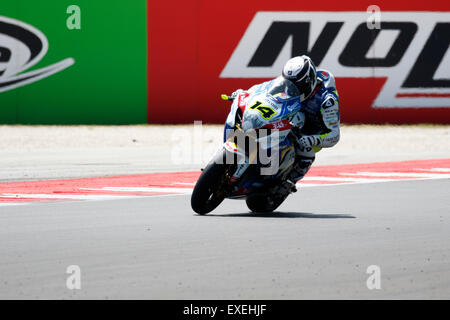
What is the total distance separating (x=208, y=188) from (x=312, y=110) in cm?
125

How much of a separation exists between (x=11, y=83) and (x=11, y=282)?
1653 centimetres

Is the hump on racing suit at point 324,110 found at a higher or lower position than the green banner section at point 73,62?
lower

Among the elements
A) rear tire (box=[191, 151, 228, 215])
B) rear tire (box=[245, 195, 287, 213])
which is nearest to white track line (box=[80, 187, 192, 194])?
rear tire (box=[245, 195, 287, 213])

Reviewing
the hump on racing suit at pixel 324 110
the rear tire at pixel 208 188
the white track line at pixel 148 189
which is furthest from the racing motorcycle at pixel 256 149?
the white track line at pixel 148 189

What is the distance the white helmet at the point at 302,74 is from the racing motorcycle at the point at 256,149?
0.21 ft

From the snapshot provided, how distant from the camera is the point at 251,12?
941 inches

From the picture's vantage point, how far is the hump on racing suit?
1050 cm

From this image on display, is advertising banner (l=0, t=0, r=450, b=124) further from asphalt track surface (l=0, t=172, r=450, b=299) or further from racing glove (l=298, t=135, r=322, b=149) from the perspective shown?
racing glove (l=298, t=135, r=322, b=149)

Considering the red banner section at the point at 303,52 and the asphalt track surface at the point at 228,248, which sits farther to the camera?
the red banner section at the point at 303,52

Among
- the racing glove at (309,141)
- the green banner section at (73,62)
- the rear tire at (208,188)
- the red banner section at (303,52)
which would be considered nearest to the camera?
the rear tire at (208,188)

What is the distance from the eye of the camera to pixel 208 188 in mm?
10266

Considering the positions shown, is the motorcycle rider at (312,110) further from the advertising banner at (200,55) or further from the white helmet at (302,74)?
the advertising banner at (200,55)

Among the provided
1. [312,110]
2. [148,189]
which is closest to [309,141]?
[312,110]

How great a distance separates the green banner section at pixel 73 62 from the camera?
23.2 metres
